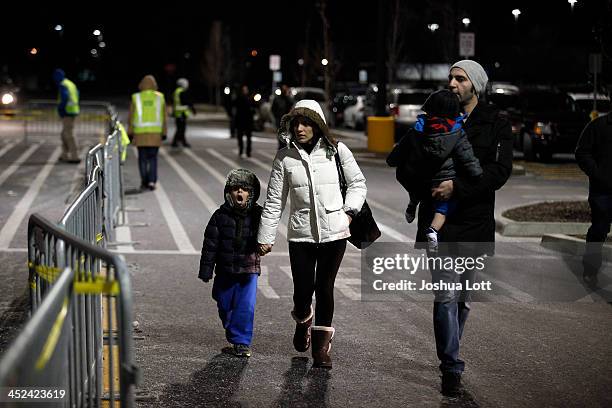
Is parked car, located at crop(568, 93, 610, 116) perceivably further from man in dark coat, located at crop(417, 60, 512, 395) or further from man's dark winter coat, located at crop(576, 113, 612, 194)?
man in dark coat, located at crop(417, 60, 512, 395)

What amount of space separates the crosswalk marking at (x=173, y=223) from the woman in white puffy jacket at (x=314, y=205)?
488 cm

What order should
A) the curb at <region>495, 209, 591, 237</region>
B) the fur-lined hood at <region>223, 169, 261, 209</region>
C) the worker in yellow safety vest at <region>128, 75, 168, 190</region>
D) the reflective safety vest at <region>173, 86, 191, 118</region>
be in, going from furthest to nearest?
the reflective safety vest at <region>173, 86, 191, 118</region>, the worker in yellow safety vest at <region>128, 75, 168, 190</region>, the curb at <region>495, 209, 591, 237</region>, the fur-lined hood at <region>223, 169, 261, 209</region>

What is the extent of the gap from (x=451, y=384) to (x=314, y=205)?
1374mm

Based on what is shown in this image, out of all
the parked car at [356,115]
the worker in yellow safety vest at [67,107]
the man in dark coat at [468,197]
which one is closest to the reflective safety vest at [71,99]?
the worker in yellow safety vest at [67,107]

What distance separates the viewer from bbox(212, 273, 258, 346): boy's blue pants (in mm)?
7523

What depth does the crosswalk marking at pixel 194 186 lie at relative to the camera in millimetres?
16055

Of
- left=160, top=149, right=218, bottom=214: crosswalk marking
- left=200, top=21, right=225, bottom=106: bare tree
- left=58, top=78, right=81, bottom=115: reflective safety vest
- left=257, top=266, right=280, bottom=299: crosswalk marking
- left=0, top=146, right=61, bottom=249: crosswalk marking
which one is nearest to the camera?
left=257, top=266, right=280, bottom=299: crosswalk marking

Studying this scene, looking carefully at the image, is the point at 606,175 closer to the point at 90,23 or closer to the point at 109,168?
the point at 109,168

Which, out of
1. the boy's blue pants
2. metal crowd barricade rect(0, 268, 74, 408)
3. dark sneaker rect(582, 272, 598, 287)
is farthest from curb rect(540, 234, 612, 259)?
metal crowd barricade rect(0, 268, 74, 408)

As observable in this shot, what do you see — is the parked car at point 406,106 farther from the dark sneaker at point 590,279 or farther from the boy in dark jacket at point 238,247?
the boy in dark jacket at point 238,247

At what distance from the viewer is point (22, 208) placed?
15.4 meters

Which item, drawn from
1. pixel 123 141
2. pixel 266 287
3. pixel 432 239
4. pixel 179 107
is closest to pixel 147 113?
pixel 123 141

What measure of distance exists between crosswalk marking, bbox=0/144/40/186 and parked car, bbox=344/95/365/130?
14.7 metres

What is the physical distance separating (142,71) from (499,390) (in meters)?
112
